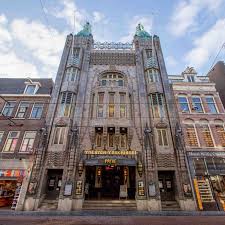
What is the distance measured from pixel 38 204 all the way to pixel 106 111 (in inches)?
458

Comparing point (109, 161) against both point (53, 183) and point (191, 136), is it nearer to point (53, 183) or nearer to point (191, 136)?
point (53, 183)

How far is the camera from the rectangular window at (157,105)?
1972cm

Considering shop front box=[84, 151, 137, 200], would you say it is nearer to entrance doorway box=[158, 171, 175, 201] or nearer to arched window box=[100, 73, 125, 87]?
entrance doorway box=[158, 171, 175, 201]

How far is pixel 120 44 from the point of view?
26.7 meters

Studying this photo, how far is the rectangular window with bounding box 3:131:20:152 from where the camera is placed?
58.8ft

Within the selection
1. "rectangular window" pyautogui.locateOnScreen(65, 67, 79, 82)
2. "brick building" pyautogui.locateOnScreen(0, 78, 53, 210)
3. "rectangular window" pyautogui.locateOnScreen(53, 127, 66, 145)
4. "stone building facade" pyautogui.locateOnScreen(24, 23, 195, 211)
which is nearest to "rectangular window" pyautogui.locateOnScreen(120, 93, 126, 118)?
"stone building facade" pyautogui.locateOnScreen(24, 23, 195, 211)

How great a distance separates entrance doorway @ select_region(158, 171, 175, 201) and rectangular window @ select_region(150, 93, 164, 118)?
660 cm

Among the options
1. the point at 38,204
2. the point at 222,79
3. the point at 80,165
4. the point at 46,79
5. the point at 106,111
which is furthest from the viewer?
the point at 46,79

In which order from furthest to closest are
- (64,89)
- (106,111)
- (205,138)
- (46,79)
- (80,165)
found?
1. (46,79)
2. (64,89)
3. (106,111)
4. (205,138)
5. (80,165)

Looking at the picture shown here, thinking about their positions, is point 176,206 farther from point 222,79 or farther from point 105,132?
point 222,79

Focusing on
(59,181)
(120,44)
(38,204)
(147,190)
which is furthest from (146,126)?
(120,44)

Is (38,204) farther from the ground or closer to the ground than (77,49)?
closer to the ground

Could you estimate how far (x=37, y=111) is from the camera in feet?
67.1

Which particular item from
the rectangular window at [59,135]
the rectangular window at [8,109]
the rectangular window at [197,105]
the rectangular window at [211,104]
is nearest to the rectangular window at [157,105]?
the rectangular window at [197,105]
